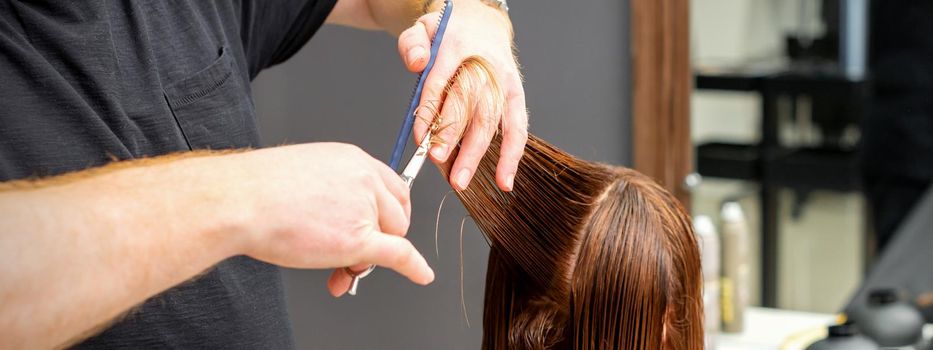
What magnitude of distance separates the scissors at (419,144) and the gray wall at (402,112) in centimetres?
108

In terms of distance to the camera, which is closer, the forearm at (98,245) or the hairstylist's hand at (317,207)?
the forearm at (98,245)

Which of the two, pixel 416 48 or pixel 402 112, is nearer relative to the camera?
pixel 416 48

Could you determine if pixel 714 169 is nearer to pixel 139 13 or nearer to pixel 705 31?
pixel 705 31

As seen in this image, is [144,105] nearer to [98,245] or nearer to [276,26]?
[276,26]

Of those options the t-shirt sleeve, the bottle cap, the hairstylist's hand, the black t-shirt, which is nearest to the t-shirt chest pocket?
the black t-shirt

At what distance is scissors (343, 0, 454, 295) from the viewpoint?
3.17 feet

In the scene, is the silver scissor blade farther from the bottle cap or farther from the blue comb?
the bottle cap

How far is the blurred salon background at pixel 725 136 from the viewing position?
2.41 metres

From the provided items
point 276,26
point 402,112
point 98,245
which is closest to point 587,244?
point 276,26

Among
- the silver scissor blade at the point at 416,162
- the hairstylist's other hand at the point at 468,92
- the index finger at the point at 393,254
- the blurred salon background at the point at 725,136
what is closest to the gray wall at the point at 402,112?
the blurred salon background at the point at 725,136

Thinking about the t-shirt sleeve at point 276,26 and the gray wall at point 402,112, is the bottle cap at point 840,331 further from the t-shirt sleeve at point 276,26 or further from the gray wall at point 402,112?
the t-shirt sleeve at point 276,26

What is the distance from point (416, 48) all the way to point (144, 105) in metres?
0.39

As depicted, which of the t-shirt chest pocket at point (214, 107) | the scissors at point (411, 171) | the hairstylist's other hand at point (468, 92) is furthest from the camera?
the t-shirt chest pocket at point (214, 107)

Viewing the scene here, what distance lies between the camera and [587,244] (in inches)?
53.2
